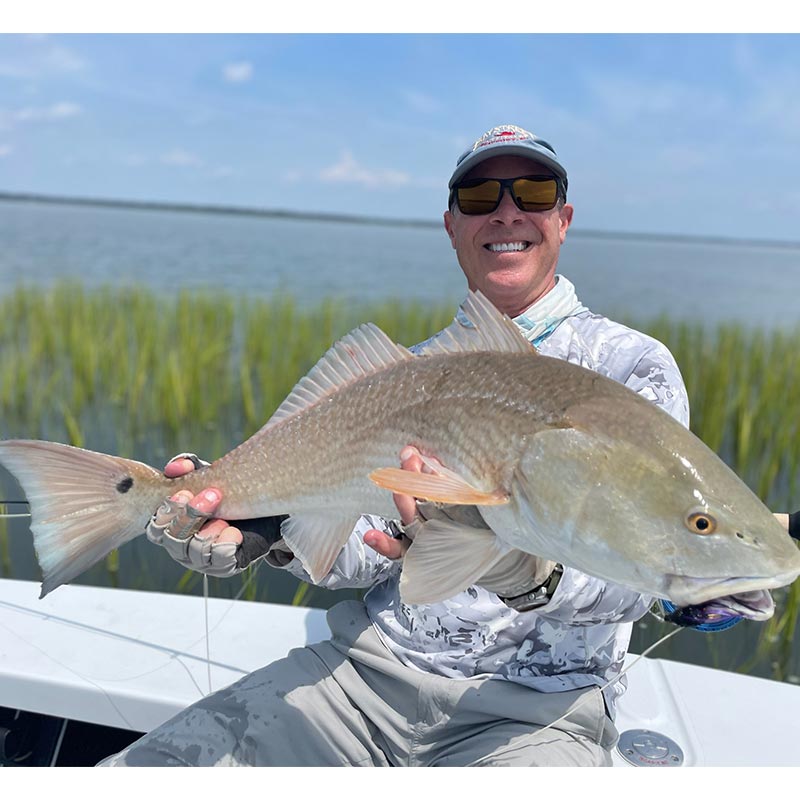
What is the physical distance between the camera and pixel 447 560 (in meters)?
1.81

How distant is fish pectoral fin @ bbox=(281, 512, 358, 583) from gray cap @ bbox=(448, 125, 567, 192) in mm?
1587

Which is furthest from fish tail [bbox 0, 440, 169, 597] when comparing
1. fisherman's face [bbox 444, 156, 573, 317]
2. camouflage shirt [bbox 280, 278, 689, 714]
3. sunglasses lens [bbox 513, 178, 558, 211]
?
sunglasses lens [bbox 513, 178, 558, 211]

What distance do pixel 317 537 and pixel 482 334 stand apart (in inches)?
33.5

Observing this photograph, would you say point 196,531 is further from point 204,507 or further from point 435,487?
point 435,487

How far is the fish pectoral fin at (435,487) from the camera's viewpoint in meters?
1.65

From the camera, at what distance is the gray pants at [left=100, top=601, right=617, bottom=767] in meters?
2.30

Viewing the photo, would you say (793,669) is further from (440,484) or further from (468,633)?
(440,484)

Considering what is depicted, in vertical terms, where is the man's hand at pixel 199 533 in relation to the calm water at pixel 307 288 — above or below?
above

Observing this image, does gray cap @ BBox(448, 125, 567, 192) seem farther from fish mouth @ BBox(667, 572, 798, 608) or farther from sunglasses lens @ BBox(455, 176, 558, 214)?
fish mouth @ BBox(667, 572, 798, 608)

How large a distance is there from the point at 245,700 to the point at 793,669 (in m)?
3.82

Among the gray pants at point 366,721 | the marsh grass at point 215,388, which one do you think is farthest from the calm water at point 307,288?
the gray pants at point 366,721

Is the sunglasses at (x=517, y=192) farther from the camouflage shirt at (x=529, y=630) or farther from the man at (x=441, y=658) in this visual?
the camouflage shirt at (x=529, y=630)

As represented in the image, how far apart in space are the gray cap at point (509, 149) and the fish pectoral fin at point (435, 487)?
1.62 metres

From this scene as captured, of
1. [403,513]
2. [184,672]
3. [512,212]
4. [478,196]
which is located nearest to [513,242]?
[512,212]
